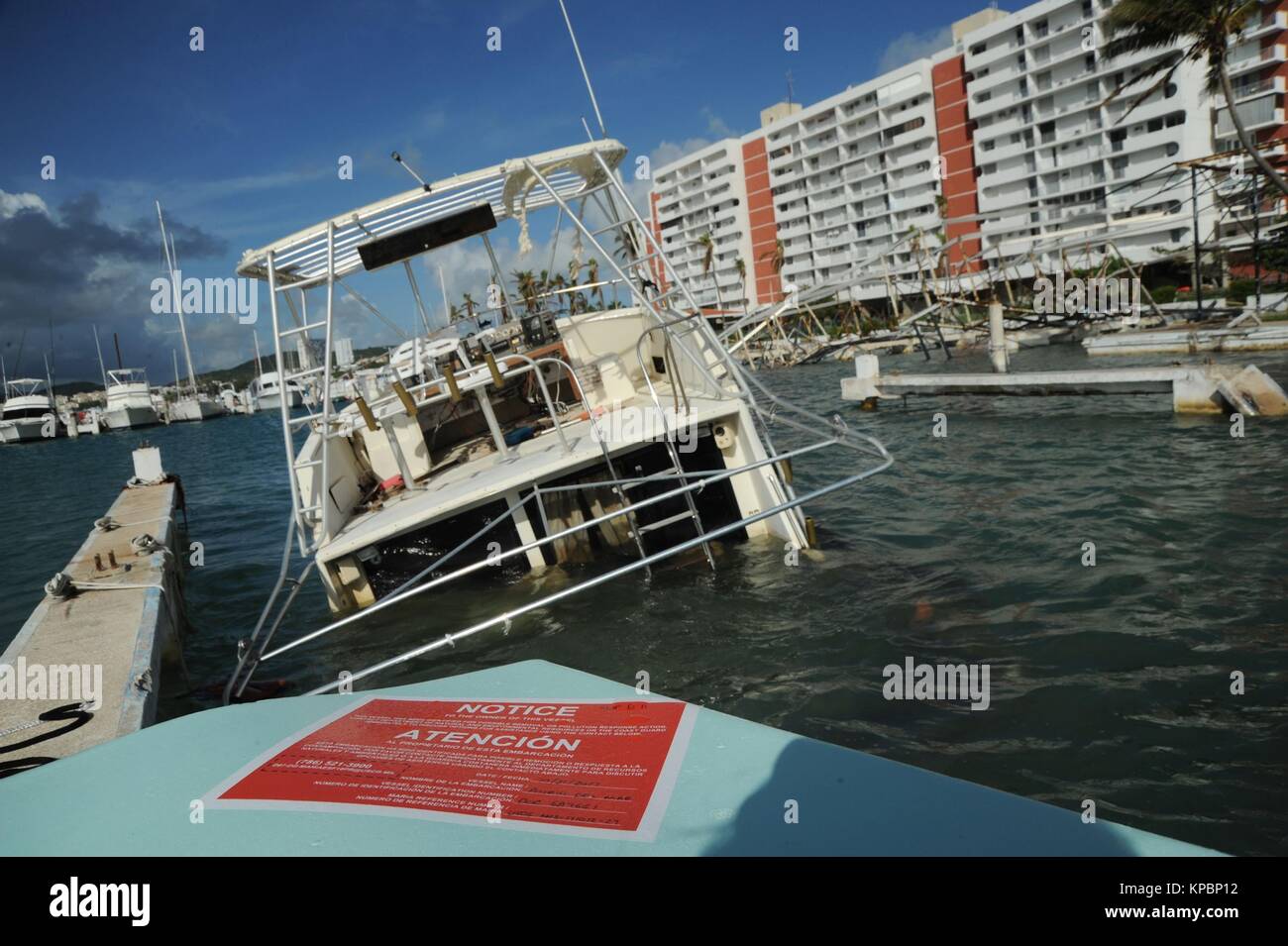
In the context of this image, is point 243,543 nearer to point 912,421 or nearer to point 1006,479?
point 1006,479

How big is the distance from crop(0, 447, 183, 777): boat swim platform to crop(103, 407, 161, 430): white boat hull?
281 feet

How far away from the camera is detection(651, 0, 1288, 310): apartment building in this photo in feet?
189

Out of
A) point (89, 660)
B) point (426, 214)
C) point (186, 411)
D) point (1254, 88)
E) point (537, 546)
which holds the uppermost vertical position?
point (1254, 88)

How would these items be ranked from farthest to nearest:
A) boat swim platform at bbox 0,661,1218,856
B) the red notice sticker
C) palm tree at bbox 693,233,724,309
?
palm tree at bbox 693,233,724,309 < the red notice sticker < boat swim platform at bbox 0,661,1218,856

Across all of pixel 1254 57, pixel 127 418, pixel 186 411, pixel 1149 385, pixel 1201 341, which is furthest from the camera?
pixel 186 411

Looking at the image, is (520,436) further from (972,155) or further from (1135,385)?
(972,155)

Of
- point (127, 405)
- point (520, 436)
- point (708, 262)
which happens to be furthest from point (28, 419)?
Result: point (520, 436)

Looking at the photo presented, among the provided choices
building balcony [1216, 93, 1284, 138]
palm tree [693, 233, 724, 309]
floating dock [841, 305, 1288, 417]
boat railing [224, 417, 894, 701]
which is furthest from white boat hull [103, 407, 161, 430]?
building balcony [1216, 93, 1284, 138]

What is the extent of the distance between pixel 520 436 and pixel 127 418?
88219 mm

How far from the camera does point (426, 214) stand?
397 inches

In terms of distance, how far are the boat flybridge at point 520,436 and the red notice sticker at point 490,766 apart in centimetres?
505

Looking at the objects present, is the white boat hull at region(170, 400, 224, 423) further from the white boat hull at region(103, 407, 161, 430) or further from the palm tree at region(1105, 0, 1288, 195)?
the palm tree at region(1105, 0, 1288, 195)

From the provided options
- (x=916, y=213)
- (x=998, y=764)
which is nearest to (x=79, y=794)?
(x=998, y=764)

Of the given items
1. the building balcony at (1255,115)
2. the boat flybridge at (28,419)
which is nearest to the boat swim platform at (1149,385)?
the building balcony at (1255,115)
